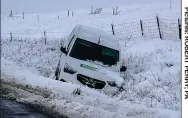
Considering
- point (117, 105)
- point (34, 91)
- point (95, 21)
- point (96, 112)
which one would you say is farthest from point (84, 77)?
point (95, 21)

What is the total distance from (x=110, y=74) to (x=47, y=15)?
2845 centimetres

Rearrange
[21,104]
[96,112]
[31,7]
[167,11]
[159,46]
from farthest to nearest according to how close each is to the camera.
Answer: [31,7] → [167,11] → [159,46] → [21,104] → [96,112]

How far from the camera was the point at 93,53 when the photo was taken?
A: 13.4 meters

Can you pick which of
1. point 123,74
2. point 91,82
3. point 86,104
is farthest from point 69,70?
point 123,74

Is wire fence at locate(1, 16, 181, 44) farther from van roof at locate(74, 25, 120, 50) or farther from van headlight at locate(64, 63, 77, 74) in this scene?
van headlight at locate(64, 63, 77, 74)

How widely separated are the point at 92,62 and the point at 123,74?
129 inches

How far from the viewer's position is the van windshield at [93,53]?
1318 centimetres

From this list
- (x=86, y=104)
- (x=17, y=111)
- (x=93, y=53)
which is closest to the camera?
(x=17, y=111)

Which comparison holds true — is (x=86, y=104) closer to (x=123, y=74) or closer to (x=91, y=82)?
(x=91, y=82)

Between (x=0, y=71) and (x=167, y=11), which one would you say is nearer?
(x=0, y=71)

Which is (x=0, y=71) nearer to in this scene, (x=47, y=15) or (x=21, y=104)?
(x=21, y=104)

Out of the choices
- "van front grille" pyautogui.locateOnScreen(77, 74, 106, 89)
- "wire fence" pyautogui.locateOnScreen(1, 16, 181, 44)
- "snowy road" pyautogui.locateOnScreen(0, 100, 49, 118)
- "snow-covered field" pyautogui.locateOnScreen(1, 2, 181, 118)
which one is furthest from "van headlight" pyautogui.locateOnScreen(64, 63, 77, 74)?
"wire fence" pyautogui.locateOnScreen(1, 16, 181, 44)

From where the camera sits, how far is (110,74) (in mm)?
12500

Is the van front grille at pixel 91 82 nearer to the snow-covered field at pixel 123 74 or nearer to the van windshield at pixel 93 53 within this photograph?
the snow-covered field at pixel 123 74
